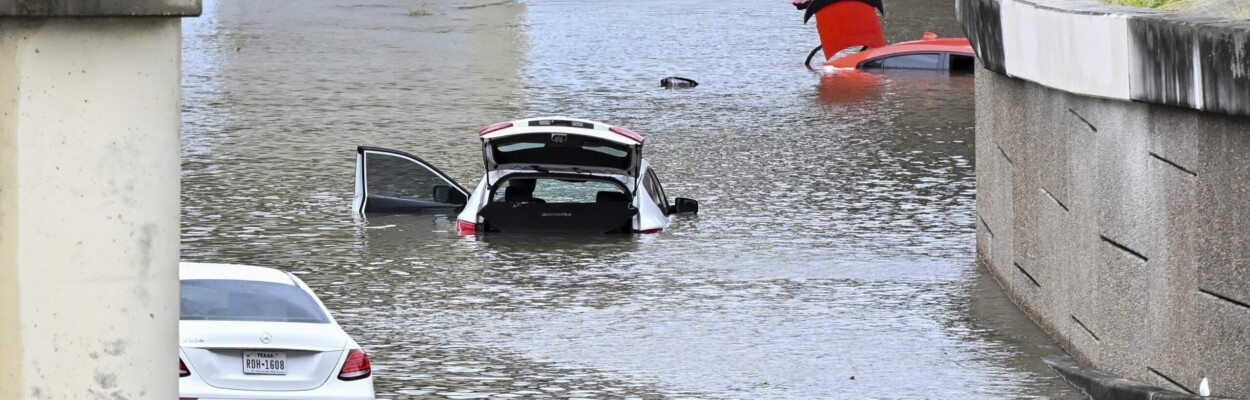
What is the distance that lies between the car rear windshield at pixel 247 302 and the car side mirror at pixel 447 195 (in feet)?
40.0

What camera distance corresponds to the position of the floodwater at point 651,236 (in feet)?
48.7

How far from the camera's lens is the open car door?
24.0m

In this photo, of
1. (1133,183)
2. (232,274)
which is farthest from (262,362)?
(1133,183)

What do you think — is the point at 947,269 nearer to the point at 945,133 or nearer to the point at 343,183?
the point at 343,183

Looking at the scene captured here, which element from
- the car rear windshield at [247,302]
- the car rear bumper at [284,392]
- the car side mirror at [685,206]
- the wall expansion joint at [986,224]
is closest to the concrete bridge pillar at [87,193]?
the car rear bumper at [284,392]

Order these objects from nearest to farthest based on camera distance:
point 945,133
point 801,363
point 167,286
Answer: point 167,286 < point 801,363 < point 945,133

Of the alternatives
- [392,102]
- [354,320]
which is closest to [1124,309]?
[354,320]

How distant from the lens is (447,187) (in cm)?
2420

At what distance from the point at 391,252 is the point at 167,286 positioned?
1540 cm

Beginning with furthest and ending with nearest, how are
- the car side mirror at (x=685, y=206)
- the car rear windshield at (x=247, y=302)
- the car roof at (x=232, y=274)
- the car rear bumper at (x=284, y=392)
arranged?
the car side mirror at (x=685, y=206)
the car roof at (x=232, y=274)
the car rear windshield at (x=247, y=302)
the car rear bumper at (x=284, y=392)

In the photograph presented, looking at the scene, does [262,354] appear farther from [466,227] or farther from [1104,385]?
[466,227]

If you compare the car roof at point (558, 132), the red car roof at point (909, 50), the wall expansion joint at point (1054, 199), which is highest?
the red car roof at point (909, 50)

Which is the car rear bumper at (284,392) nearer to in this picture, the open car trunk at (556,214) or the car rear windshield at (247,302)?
the car rear windshield at (247,302)

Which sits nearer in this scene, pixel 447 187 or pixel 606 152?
pixel 606 152
